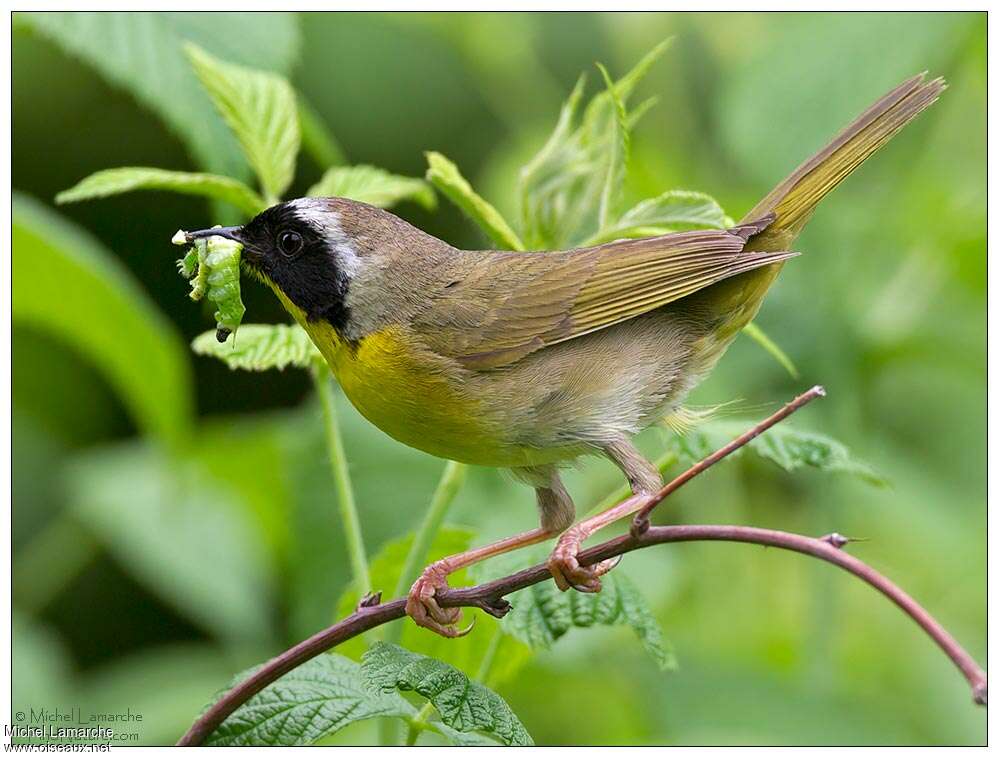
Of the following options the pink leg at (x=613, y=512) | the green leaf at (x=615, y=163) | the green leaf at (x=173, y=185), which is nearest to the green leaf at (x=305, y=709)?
the pink leg at (x=613, y=512)

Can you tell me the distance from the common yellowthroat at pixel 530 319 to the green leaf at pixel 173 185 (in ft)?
0.36

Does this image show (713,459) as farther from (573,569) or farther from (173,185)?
(173,185)

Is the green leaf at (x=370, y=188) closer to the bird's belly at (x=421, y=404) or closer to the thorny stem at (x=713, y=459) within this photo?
the bird's belly at (x=421, y=404)

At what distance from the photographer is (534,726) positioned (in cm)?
421

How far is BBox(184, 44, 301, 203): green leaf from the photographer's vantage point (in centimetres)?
290

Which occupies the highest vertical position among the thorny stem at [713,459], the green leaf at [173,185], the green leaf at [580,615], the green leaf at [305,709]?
the green leaf at [173,185]

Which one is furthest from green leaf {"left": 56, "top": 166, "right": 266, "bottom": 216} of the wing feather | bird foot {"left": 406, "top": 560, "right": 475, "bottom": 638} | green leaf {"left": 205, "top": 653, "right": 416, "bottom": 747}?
green leaf {"left": 205, "top": 653, "right": 416, "bottom": 747}

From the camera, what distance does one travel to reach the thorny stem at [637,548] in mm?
1771

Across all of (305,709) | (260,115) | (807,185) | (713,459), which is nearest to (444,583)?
(305,709)

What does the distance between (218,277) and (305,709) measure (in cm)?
90

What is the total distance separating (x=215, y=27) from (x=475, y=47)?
1.94 metres

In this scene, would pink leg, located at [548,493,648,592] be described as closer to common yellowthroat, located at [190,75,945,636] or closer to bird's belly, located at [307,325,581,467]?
common yellowthroat, located at [190,75,945,636]

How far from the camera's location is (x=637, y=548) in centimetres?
214

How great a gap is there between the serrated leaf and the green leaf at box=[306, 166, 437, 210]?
1.26 feet
